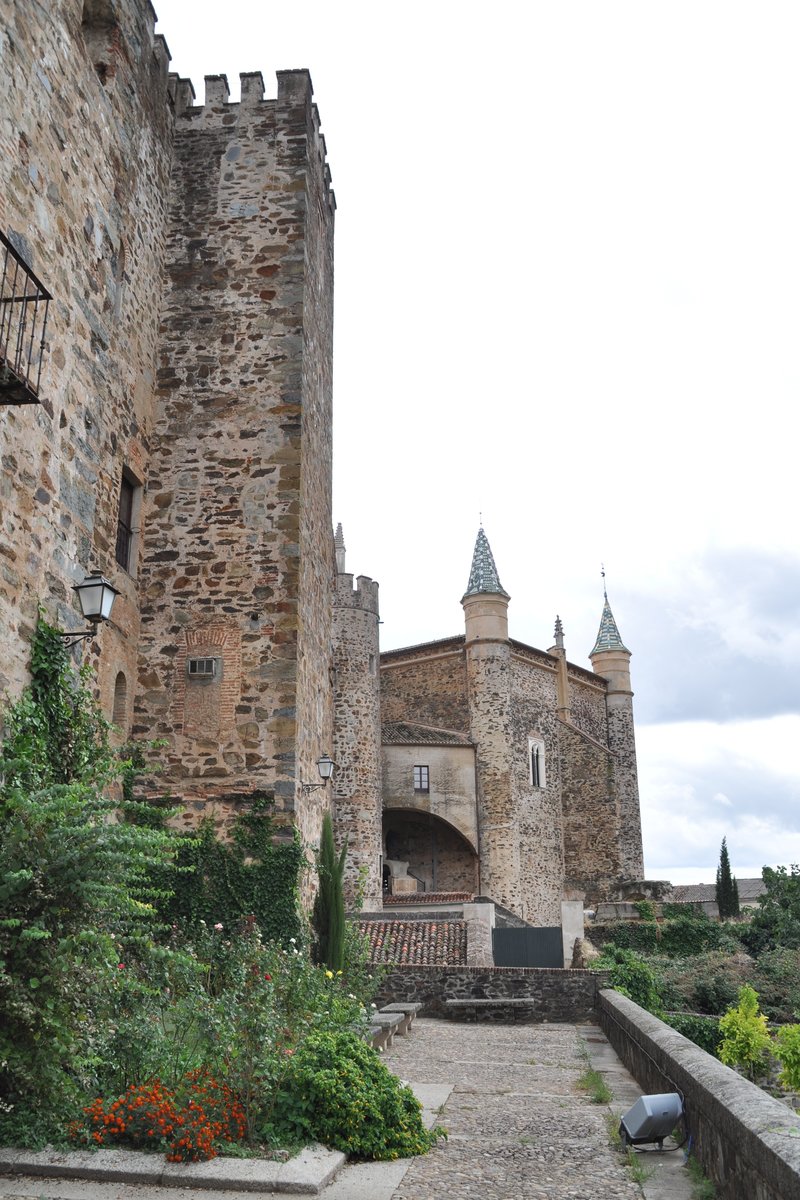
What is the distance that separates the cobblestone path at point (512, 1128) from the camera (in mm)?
5496

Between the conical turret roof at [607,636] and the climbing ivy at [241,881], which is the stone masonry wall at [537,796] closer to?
the conical turret roof at [607,636]

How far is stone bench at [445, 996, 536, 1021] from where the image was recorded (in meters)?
15.6

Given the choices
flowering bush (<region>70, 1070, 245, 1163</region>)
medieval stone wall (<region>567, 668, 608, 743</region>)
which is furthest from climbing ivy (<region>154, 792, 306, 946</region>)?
medieval stone wall (<region>567, 668, 608, 743</region>)

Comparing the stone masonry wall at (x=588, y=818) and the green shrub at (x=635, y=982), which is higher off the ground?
the stone masonry wall at (x=588, y=818)

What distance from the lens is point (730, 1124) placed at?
15.4 feet

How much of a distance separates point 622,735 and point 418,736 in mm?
13048

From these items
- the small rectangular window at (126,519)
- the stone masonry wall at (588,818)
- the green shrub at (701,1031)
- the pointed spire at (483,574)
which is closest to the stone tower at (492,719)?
the pointed spire at (483,574)

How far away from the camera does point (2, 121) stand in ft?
29.4

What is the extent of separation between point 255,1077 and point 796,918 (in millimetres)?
27007

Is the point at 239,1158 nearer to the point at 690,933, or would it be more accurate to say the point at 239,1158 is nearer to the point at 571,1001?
the point at 571,1001

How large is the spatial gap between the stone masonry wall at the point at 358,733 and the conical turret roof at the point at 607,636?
17.9m

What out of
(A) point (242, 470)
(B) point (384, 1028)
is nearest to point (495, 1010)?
(B) point (384, 1028)

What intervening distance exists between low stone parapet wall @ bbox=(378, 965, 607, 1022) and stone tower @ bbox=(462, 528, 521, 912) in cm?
1896

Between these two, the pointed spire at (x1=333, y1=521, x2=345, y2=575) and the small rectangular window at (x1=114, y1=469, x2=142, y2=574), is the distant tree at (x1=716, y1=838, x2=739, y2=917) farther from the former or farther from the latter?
the small rectangular window at (x1=114, y1=469, x2=142, y2=574)
